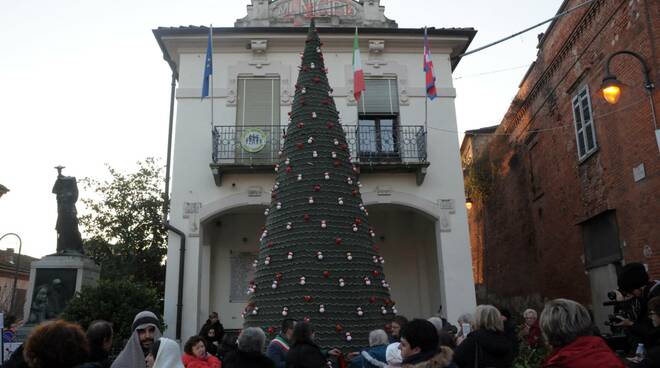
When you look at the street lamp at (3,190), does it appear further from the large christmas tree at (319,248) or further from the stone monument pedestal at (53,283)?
the large christmas tree at (319,248)

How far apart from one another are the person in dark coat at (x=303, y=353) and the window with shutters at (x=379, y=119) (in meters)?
8.42

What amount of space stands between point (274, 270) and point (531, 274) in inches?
486

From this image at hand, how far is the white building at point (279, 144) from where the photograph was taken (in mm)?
12125

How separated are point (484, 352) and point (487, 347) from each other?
44 mm

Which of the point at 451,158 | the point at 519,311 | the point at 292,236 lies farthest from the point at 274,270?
the point at 519,311

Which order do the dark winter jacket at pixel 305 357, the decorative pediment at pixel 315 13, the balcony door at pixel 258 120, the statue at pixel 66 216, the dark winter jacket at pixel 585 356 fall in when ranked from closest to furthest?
the dark winter jacket at pixel 585 356 < the dark winter jacket at pixel 305 357 < the statue at pixel 66 216 < the balcony door at pixel 258 120 < the decorative pediment at pixel 315 13

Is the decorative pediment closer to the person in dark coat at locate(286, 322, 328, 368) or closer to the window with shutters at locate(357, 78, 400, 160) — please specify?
the window with shutters at locate(357, 78, 400, 160)

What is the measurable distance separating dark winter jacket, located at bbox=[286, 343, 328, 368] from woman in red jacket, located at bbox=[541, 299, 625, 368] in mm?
1992

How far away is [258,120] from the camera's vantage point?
42.2ft

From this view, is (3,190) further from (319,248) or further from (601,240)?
(601,240)

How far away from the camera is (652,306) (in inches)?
140

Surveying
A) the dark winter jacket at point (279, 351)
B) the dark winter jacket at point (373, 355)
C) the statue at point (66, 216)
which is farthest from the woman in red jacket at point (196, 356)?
the statue at point (66, 216)

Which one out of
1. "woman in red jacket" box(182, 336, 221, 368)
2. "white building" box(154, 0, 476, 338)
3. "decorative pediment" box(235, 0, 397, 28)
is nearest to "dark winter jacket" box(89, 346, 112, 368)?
"woman in red jacket" box(182, 336, 221, 368)

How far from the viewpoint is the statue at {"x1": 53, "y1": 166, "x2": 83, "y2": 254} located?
10156 mm
